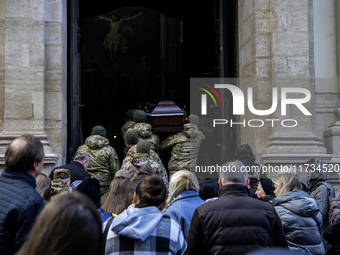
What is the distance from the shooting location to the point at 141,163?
7.73m

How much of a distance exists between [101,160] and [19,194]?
18.2 feet


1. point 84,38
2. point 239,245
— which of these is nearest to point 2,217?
point 239,245

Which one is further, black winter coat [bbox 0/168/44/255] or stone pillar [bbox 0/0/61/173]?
stone pillar [bbox 0/0/61/173]

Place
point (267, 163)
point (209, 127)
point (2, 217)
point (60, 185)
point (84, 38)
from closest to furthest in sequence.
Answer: point (2, 217) < point (60, 185) < point (267, 163) < point (209, 127) < point (84, 38)

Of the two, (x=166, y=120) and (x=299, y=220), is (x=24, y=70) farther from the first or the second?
(x=299, y=220)

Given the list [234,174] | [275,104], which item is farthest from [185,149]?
[234,174]

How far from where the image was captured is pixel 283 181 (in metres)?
5.46

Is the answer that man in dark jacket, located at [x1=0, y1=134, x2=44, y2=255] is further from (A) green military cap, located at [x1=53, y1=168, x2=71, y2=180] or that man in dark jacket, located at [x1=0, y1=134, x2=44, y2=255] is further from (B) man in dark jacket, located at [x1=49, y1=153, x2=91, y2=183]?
(B) man in dark jacket, located at [x1=49, y1=153, x2=91, y2=183]

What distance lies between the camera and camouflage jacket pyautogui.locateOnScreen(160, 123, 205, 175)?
9.72 m

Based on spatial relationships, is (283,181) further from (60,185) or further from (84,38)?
(84,38)

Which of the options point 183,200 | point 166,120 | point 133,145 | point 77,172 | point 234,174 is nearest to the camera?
point 234,174

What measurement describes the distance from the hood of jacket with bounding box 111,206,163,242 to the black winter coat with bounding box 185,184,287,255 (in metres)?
0.42

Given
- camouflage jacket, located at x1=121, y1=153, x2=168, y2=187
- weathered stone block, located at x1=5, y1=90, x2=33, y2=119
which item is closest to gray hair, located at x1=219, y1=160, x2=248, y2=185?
camouflage jacket, located at x1=121, y1=153, x2=168, y2=187

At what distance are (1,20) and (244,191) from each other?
678 centimetres
